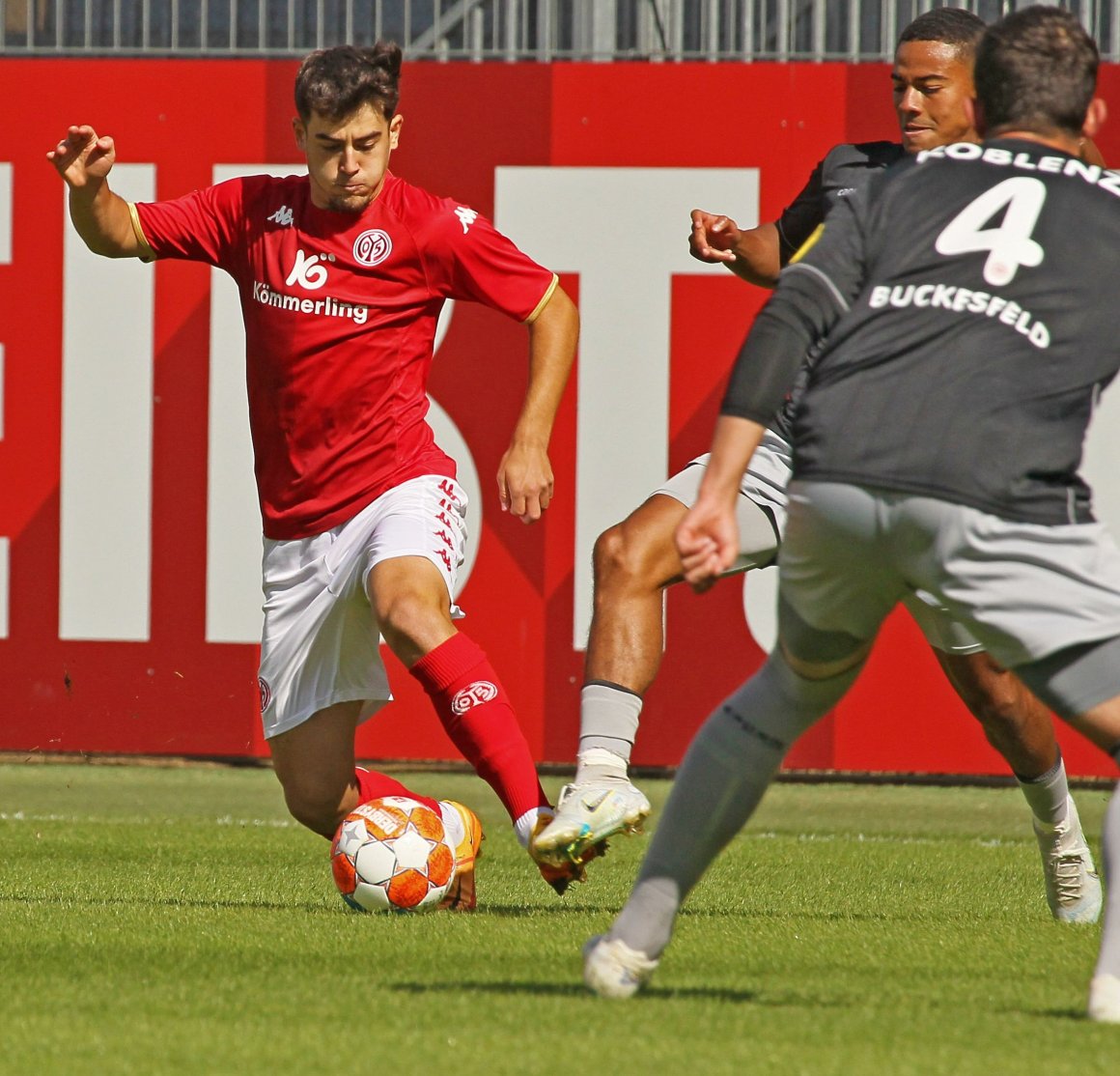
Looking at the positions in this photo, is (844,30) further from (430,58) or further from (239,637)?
(239,637)

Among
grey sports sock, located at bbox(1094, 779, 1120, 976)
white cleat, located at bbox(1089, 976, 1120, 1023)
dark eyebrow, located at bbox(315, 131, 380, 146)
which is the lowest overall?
white cleat, located at bbox(1089, 976, 1120, 1023)

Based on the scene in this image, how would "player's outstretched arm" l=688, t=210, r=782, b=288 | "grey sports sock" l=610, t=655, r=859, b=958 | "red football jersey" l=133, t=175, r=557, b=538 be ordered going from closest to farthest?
"grey sports sock" l=610, t=655, r=859, b=958, "player's outstretched arm" l=688, t=210, r=782, b=288, "red football jersey" l=133, t=175, r=557, b=538

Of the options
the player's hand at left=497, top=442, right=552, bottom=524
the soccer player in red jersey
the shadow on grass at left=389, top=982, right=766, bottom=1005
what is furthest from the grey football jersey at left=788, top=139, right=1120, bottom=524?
the soccer player in red jersey

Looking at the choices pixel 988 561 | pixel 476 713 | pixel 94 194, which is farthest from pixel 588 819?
pixel 94 194

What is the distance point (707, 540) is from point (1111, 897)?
0.87m

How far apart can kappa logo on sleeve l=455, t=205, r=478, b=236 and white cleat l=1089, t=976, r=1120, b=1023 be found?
2848 millimetres

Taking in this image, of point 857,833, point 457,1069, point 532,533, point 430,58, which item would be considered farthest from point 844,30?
point 457,1069

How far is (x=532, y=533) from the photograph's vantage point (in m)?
8.83

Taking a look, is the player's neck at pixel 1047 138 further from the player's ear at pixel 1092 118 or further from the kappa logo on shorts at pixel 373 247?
the kappa logo on shorts at pixel 373 247

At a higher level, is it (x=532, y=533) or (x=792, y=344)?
(x=792, y=344)

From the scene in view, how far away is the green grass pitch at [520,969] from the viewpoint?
3.08m

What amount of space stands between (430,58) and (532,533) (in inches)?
98.3

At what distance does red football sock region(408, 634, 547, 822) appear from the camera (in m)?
4.79

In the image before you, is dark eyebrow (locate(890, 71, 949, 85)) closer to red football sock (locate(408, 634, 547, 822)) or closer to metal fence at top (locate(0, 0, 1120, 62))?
red football sock (locate(408, 634, 547, 822))
